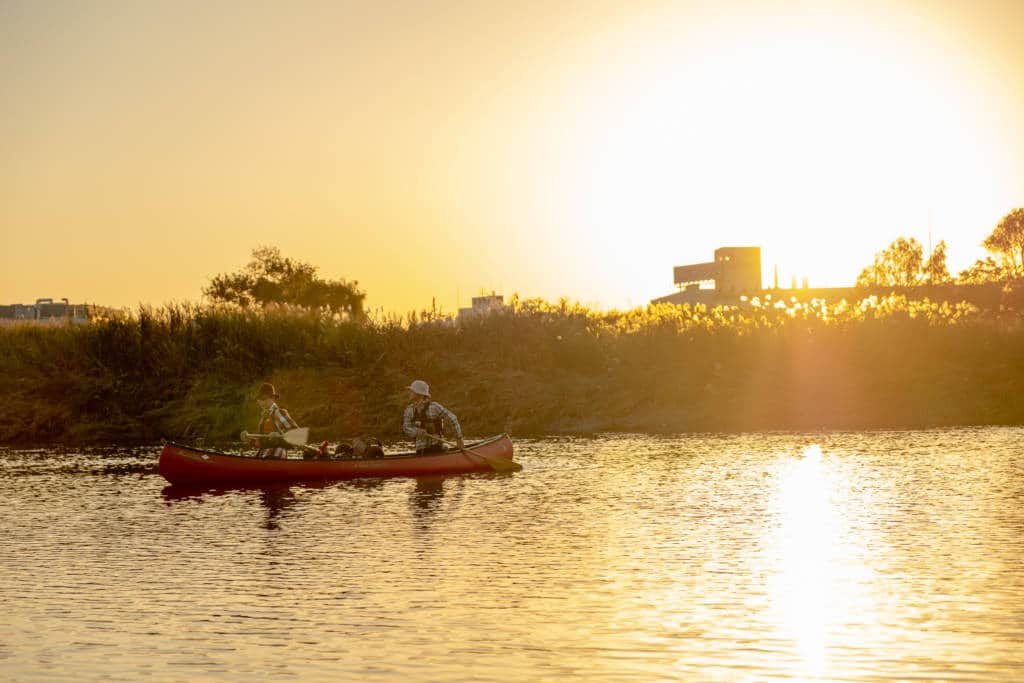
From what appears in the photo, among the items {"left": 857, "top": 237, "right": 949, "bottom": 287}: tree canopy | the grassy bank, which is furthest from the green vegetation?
the grassy bank

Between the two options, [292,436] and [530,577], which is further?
[292,436]

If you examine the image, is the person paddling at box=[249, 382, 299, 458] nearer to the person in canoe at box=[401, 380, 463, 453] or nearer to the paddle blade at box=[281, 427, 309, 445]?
the paddle blade at box=[281, 427, 309, 445]

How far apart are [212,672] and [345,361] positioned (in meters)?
36.8

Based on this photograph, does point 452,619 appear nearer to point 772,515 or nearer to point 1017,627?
point 1017,627

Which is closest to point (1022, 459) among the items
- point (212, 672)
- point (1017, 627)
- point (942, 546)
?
point (942, 546)

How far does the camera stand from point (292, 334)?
49562 millimetres

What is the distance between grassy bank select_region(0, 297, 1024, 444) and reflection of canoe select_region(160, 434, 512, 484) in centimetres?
1553

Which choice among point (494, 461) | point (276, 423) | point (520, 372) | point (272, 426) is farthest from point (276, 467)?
point (520, 372)

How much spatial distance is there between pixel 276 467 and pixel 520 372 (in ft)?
68.6

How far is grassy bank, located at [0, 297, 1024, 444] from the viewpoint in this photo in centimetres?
4634

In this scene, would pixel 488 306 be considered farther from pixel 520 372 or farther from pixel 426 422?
pixel 426 422

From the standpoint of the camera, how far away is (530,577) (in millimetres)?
16938

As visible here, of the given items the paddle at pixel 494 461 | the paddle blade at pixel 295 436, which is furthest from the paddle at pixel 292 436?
the paddle at pixel 494 461

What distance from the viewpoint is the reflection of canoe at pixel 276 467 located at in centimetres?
2847
